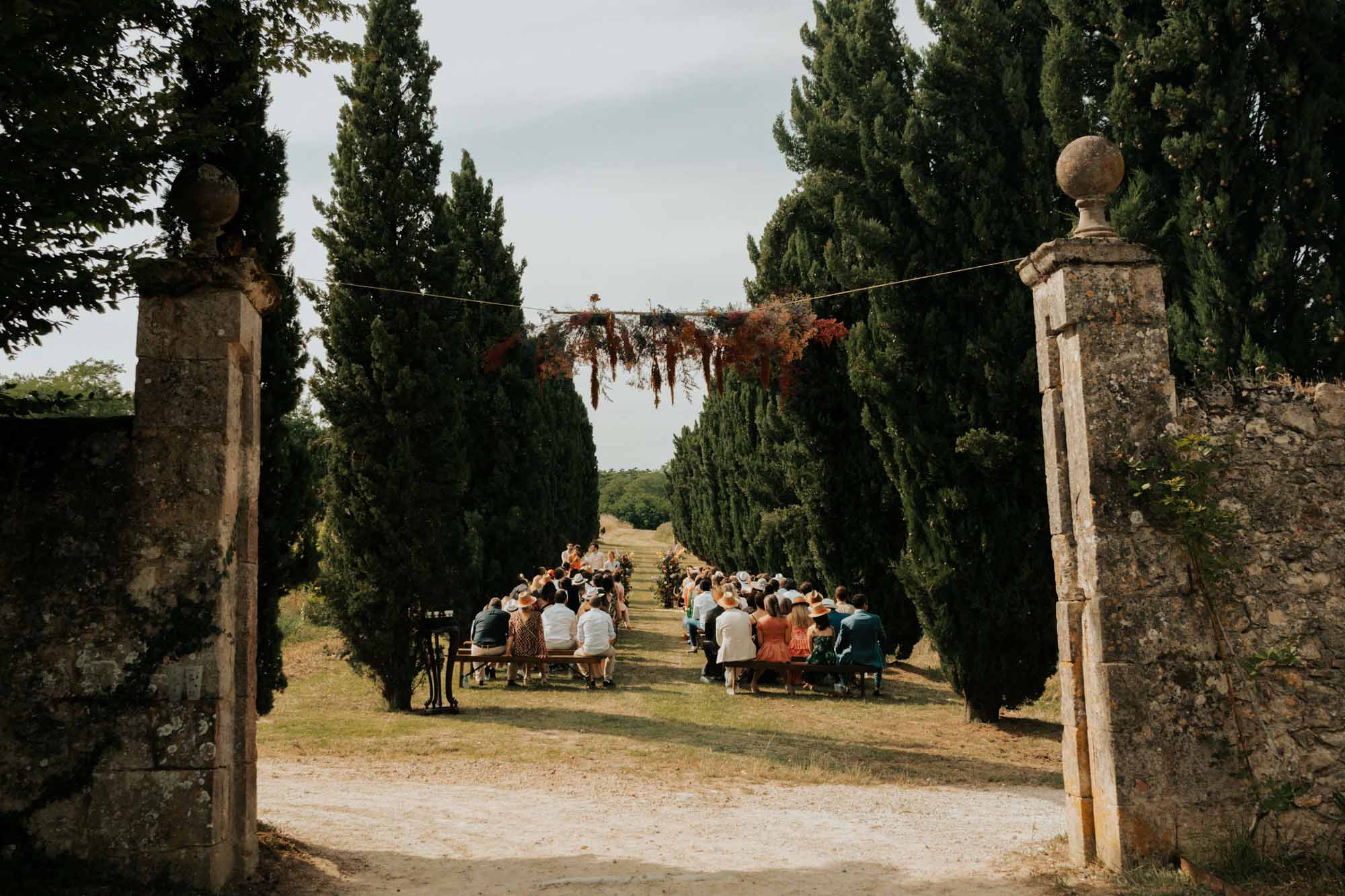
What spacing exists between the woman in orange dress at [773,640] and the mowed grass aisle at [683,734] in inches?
19.4

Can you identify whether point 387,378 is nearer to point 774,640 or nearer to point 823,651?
point 774,640

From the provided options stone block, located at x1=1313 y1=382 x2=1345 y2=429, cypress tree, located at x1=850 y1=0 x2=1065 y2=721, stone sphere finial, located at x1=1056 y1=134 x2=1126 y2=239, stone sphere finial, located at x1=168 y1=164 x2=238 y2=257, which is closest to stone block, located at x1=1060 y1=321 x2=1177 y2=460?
stone sphere finial, located at x1=1056 y1=134 x2=1126 y2=239

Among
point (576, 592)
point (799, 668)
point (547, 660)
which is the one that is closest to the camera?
point (799, 668)

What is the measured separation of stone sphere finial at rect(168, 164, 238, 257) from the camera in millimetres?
5648

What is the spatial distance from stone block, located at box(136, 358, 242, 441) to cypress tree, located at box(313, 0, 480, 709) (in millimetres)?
7196

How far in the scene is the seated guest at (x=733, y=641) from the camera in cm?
1381

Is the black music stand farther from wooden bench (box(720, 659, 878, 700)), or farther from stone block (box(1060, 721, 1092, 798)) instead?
stone block (box(1060, 721, 1092, 798))

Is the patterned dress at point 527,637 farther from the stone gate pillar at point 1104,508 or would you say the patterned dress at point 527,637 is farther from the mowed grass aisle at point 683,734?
the stone gate pillar at point 1104,508

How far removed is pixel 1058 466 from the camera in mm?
6066

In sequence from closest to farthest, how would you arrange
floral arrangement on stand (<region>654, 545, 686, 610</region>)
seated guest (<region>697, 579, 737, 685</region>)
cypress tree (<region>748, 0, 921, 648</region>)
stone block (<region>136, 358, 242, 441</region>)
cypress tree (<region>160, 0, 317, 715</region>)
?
stone block (<region>136, 358, 242, 441</region>) < cypress tree (<region>160, 0, 317, 715</region>) < cypress tree (<region>748, 0, 921, 648</region>) < seated guest (<region>697, 579, 737, 685</region>) < floral arrangement on stand (<region>654, 545, 686, 610</region>)

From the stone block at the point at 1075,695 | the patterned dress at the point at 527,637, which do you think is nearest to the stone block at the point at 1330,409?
the stone block at the point at 1075,695

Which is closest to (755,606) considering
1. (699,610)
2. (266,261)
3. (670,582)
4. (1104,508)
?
(699,610)

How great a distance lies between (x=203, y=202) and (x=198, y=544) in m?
1.94

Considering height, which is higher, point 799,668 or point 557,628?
point 557,628
